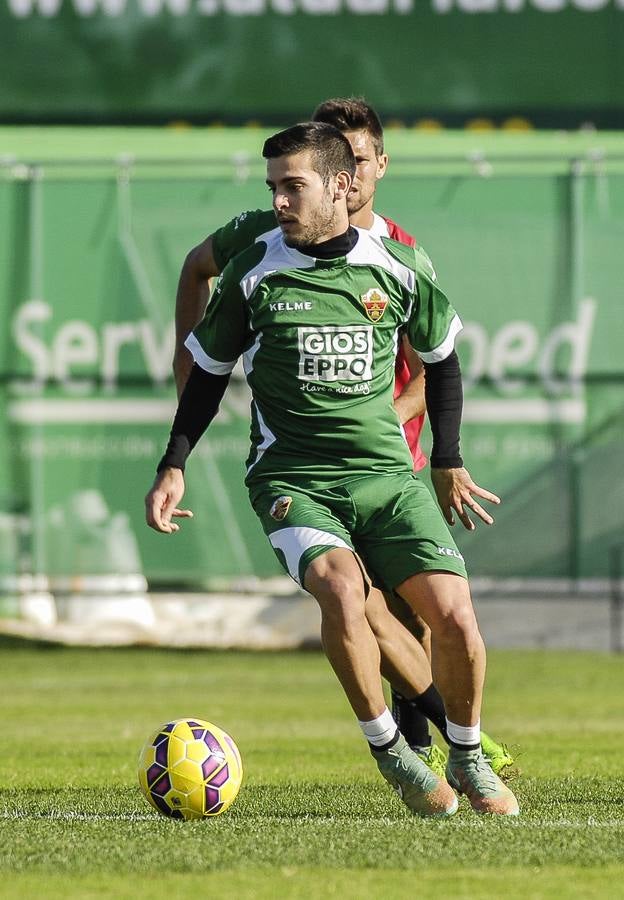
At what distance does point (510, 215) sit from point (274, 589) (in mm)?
3782

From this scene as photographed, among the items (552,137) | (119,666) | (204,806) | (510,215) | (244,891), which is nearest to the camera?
(244,891)

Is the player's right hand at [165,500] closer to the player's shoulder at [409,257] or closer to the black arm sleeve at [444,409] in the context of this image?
the black arm sleeve at [444,409]

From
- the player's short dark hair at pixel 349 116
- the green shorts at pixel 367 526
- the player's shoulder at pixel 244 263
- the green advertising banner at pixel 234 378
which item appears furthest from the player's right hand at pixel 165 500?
the green advertising banner at pixel 234 378

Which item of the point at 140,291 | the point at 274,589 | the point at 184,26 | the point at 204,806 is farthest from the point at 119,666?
the point at 204,806

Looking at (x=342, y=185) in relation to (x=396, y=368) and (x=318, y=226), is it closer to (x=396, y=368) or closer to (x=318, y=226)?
(x=318, y=226)

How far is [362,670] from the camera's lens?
17.2 ft

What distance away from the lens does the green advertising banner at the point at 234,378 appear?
14266 mm

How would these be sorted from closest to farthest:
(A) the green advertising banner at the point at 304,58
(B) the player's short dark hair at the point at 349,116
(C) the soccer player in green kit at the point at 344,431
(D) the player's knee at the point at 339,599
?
(D) the player's knee at the point at 339,599
(C) the soccer player in green kit at the point at 344,431
(B) the player's short dark hair at the point at 349,116
(A) the green advertising banner at the point at 304,58

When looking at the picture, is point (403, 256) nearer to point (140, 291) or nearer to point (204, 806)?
point (204, 806)

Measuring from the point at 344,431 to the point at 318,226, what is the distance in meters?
0.66

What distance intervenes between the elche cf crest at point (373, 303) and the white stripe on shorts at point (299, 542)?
0.73 m

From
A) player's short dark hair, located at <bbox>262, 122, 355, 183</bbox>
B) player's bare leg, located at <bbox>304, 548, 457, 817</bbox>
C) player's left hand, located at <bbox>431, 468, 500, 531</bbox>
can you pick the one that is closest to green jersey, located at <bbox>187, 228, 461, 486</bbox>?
player's left hand, located at <bbox>431, 468, 500, 531</bbox>

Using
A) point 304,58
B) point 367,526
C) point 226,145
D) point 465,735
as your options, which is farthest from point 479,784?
point 304,58

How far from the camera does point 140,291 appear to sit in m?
14.6
